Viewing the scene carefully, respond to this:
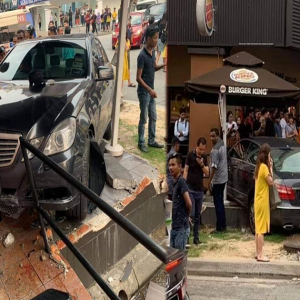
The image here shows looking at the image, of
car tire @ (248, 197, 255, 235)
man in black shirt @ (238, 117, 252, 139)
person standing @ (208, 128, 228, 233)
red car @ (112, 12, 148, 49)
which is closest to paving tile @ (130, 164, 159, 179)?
person standing @ (208, 128, 228, 233)

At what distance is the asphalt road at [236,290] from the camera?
4897 mm

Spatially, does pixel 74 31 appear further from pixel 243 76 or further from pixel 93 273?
pixel 93 273

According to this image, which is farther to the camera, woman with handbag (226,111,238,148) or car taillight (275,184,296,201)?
woman with handbag (226,111,238,148)

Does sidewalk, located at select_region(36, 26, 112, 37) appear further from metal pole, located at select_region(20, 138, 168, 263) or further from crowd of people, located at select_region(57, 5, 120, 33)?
metal pole, located at select_region(20, 138, 168, 263)

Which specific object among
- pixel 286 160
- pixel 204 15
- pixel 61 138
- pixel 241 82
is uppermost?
pixel 204 15

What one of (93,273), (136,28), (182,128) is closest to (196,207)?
(182,128)

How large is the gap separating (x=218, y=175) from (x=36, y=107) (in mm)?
2674

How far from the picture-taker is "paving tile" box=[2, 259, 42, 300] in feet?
10.3

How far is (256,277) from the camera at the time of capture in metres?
5.45

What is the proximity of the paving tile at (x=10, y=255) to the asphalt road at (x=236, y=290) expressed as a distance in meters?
1.81

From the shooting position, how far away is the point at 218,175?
5.74 meters

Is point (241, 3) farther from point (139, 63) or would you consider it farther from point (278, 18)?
point (139, 63)

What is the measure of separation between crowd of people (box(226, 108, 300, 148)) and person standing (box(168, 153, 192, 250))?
4.66 meters

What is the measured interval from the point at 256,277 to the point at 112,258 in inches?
95.3
